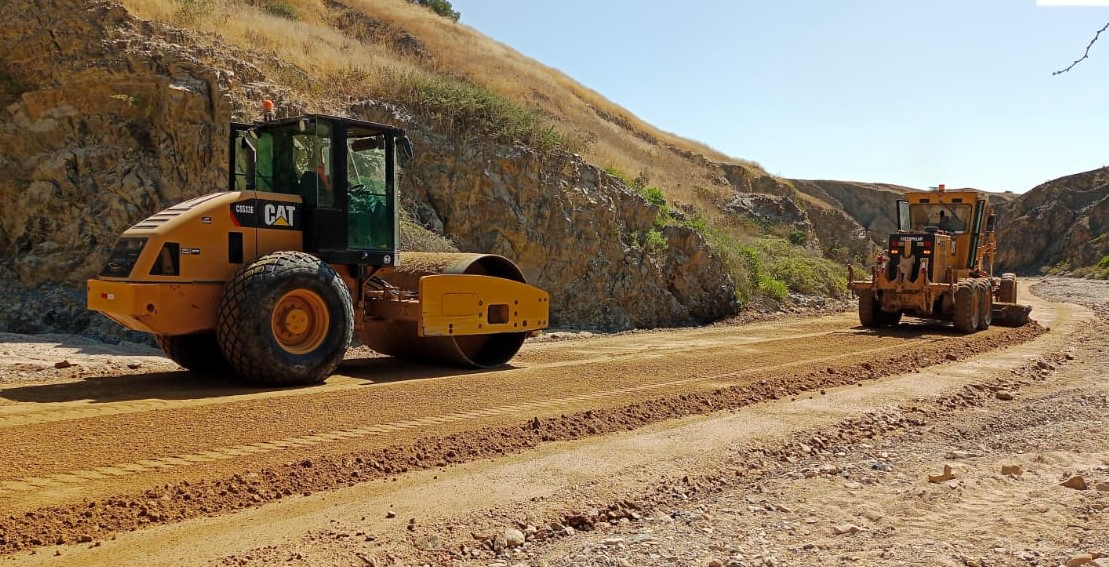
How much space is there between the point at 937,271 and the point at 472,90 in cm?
1095

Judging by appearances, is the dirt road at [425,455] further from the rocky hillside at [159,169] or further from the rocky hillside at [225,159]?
the rocky hillside at [225,159]

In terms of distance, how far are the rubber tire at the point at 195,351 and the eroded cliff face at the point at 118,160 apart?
11.4 feet

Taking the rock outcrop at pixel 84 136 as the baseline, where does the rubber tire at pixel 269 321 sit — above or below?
below

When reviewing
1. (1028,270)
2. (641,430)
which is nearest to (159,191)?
(641,430)

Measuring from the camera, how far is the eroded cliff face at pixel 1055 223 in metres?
59.0

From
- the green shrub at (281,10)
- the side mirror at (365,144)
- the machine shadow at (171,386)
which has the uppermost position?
the green shrub at (281,10)

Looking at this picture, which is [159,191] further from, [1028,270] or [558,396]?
[1028,270]

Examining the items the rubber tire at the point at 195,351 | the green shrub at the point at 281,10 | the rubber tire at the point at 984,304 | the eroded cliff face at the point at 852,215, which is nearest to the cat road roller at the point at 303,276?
the rubber tire at the point at 195,351

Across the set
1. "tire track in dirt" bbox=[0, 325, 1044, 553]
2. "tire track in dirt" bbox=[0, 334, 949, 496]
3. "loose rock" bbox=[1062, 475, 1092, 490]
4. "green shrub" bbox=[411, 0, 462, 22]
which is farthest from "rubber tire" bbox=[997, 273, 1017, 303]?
"green shrub" bbox=[411, 0, 462, 22]

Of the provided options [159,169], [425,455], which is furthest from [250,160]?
[159,169]

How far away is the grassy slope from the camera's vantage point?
1872 cm

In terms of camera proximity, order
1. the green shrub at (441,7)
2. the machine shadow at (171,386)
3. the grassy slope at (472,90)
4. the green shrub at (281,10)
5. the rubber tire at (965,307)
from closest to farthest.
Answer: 1. the machine shadow at (171,386)
2. the rubber tire at (965,307)
3. the grassy slope at (472,90)
4. the green shrub at (281,10)
5. the green shrub at (441,7)

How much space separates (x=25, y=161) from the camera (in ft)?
45.3

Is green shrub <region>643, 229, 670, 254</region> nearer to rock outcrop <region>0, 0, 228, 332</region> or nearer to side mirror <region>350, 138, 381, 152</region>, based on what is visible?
rock outcrop <region>0, 0, 228, 332</region>
